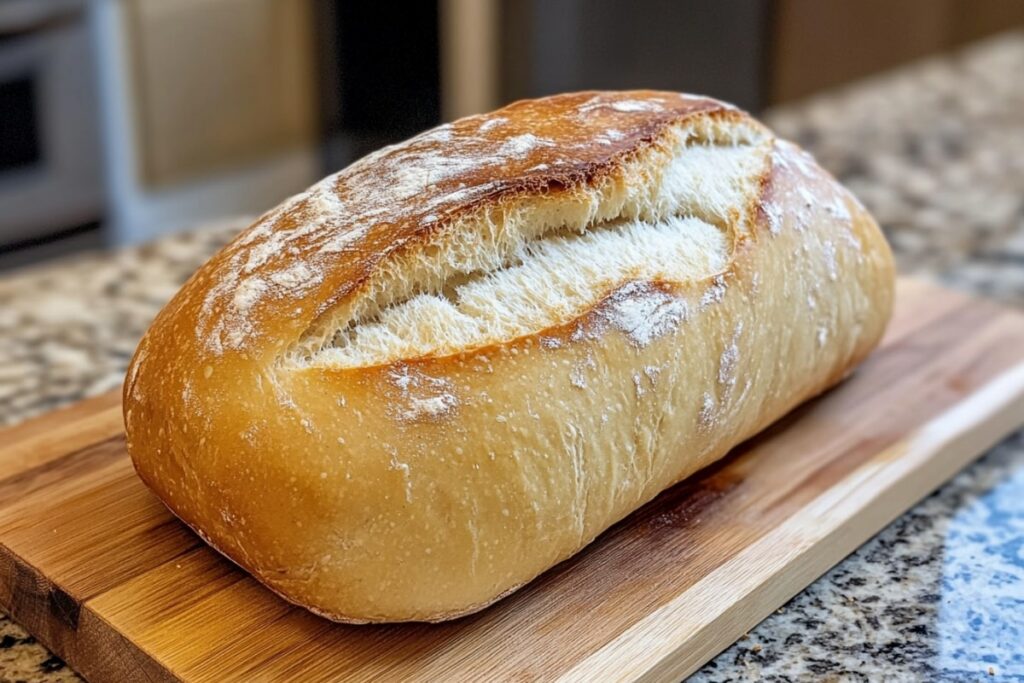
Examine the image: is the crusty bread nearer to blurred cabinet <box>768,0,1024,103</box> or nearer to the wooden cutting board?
the wooden cutting board

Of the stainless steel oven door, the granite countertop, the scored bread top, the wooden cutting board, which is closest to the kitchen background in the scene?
the stainless steel oven door

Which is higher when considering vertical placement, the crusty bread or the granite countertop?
the crusty bread

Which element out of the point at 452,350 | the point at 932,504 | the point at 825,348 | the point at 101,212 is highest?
the point at 452,350

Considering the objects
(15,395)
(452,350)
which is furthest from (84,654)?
(15,395)

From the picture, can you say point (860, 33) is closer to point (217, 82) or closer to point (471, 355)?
point (217, 82)

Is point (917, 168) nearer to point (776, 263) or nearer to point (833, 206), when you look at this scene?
point (833, 206)

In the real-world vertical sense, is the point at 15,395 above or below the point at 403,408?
below
